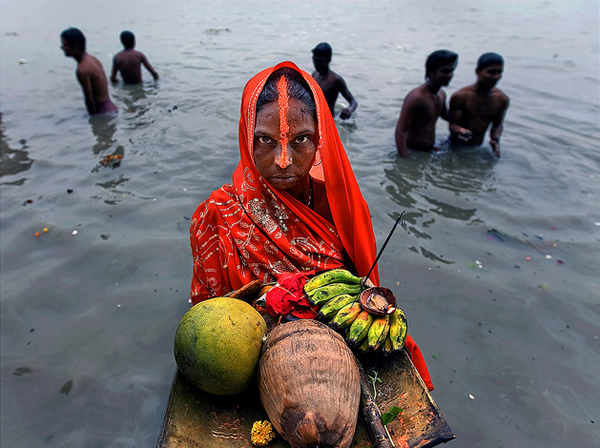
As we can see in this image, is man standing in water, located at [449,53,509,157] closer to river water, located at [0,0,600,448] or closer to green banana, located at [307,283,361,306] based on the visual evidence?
river water, located at [0,0,600,448]

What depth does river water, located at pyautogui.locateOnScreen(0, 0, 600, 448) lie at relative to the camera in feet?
9.79

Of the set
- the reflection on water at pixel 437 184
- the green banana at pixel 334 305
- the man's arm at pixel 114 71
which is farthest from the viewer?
the man's arm at pixel 114 71

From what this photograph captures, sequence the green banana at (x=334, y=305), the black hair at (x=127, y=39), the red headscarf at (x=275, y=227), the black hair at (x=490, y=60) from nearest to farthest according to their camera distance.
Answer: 1. the green banana at (x=334, y=305)
2. the red headscarf at (x=275, y=227)
3. the black hair at (x=490, y=60)
4. the black hair at (x=127, y=39)

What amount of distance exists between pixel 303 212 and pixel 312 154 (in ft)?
1.30

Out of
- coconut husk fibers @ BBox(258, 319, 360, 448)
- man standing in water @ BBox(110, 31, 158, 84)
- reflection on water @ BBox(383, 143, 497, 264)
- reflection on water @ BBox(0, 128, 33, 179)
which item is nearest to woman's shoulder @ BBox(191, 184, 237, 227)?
coconut husk fibers @ BBox(258, 319, 360, 448)

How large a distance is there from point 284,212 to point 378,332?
2.91ft

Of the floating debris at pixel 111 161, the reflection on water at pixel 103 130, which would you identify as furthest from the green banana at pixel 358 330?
the reflection on water at pixel 103 130

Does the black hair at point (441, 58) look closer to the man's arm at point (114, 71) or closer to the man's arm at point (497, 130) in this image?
the man's arm at point (497, 130)

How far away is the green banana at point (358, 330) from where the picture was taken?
1.82 m

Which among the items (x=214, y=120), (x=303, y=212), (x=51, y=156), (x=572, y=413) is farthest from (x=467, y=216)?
(x=51, y=156)

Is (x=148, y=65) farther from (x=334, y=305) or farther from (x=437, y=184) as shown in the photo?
(x=334, y=305)

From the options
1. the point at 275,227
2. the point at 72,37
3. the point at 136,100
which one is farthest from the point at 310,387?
the point at 136,100

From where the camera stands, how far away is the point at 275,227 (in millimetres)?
2350

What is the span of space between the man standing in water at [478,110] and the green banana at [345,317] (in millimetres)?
5523
